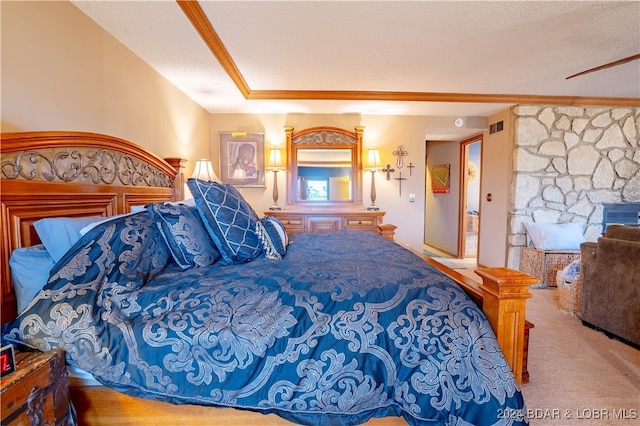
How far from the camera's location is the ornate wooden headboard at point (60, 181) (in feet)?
3.76

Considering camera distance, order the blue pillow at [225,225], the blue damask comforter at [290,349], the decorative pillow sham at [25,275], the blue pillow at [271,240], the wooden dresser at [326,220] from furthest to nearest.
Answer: the wooden dresser at [326,220] < the blue pillow at [271,240] < the blue pillow at [225,225] < the decorative pillow sham at [25,275] < the blue damask comforter at [290,349]

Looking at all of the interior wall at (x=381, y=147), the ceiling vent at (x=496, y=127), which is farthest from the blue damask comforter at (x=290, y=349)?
the ceiling vent at (x=496, y=127)

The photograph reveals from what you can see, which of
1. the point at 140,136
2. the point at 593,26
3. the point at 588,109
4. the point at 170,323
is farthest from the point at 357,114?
the point at 170,323

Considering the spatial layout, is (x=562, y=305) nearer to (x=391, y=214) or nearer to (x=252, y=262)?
(x=391, y=214)

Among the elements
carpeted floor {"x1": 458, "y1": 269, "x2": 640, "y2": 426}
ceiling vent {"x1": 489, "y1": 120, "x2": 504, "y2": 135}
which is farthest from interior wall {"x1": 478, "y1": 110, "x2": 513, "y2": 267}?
carpeted floor {"x1": 458, "y1": 269, "x2": 640, "y2": 426}

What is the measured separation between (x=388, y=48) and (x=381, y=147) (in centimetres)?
184

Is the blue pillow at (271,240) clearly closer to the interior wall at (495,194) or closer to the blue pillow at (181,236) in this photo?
the blue pillow at (181,236)

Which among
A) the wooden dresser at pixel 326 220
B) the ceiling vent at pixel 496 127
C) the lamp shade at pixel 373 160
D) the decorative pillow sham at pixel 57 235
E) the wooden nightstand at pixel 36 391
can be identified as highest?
the ceiling vent at pixel 496 127

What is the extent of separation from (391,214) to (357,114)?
1546 millimetres

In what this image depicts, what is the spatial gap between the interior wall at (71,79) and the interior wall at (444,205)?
15.8 feet

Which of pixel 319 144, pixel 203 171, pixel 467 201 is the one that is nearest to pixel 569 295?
pixel 319 144

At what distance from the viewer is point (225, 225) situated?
1.58 meters

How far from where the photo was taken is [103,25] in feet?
6.24

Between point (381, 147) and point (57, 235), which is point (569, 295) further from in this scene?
point (57, 235)
